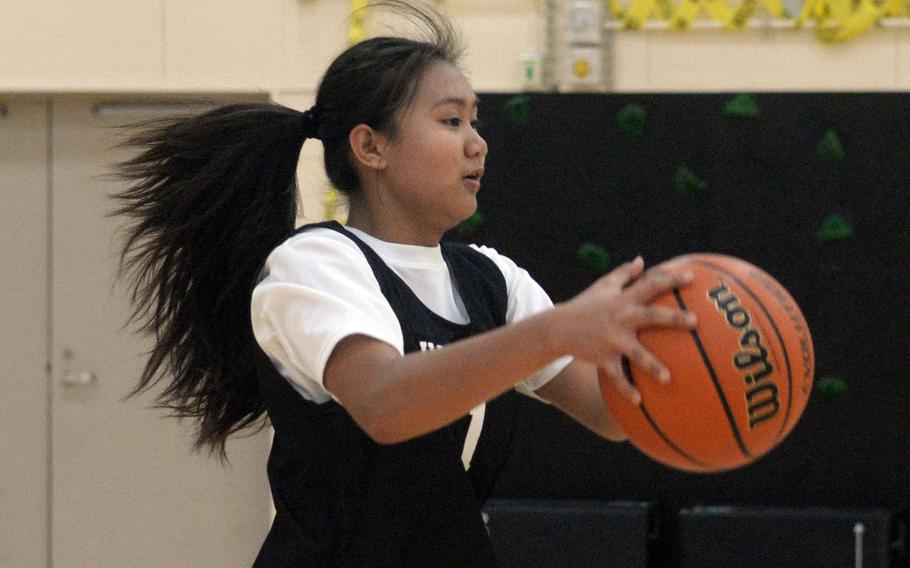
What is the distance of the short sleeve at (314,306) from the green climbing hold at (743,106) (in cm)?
320

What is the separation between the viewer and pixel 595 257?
5.02m

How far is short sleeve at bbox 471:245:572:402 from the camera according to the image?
223cm

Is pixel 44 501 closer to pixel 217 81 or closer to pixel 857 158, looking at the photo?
pixel 217 81

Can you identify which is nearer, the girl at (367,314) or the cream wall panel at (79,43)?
the girl at (367,314)

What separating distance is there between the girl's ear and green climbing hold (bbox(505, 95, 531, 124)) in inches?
113

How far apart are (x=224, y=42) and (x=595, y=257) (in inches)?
66.4

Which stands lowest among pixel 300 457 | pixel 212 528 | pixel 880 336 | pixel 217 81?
pixel 212 528

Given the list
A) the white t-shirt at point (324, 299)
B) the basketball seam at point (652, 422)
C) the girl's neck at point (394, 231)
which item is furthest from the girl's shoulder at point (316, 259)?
the basketball seam at point (652, 422)

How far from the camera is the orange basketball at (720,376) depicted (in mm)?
1755

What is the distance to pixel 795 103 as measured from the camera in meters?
A: 4.90

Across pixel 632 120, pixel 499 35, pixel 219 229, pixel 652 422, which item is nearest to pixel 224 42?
pixel 499 35

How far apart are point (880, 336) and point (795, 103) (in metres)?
0.93

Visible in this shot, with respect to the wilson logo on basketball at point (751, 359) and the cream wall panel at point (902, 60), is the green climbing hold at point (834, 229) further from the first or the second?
the wilson logo on basketball at point (751, 359)

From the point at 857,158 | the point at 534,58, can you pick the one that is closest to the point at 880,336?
the point at 857,158
